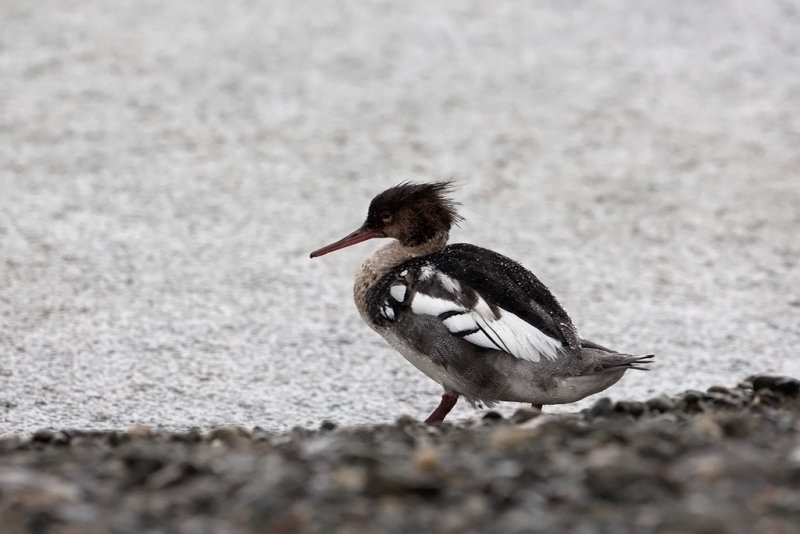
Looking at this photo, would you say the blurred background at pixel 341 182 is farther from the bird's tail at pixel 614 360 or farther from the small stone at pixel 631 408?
the small stone at pixel 631 408

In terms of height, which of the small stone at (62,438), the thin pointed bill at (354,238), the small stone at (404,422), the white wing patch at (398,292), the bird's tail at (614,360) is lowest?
the small stone at (62,438)

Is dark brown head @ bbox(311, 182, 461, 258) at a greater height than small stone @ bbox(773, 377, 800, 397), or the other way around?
dark brown head @ bbox(311, 182, 461, 258)

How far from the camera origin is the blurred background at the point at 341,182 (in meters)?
5.09

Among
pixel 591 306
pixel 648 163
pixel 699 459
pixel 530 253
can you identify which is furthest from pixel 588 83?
pixel 699 459

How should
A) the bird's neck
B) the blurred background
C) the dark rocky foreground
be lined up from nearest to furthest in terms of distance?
1. the dark rocky foreground
2. the bird's neck
3. the blurred background

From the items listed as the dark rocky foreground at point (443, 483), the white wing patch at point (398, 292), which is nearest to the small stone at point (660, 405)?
the dark rocky foreground at point (443, 483)

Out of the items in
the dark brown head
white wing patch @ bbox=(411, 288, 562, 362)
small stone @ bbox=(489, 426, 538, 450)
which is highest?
the dark brown head

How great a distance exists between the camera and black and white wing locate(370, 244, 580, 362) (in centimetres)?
393

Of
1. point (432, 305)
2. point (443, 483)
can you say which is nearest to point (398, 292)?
point (432, 305)

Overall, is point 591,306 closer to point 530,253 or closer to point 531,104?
point 530,253

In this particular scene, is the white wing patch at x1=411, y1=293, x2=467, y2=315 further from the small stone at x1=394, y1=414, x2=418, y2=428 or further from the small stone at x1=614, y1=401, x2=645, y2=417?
the small stone at x1=614, y1=401, x2=645, y2=417

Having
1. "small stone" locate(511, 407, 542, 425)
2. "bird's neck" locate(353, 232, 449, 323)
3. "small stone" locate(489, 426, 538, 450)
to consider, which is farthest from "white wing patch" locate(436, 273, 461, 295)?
"small stone" locate(489, 426, 538, 450)

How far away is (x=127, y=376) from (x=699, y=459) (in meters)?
2.84

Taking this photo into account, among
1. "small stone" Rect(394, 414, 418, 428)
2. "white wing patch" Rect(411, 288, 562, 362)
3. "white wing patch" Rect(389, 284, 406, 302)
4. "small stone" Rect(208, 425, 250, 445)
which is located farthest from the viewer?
"white wing patch" Rect(389, 284, 406, 302)
